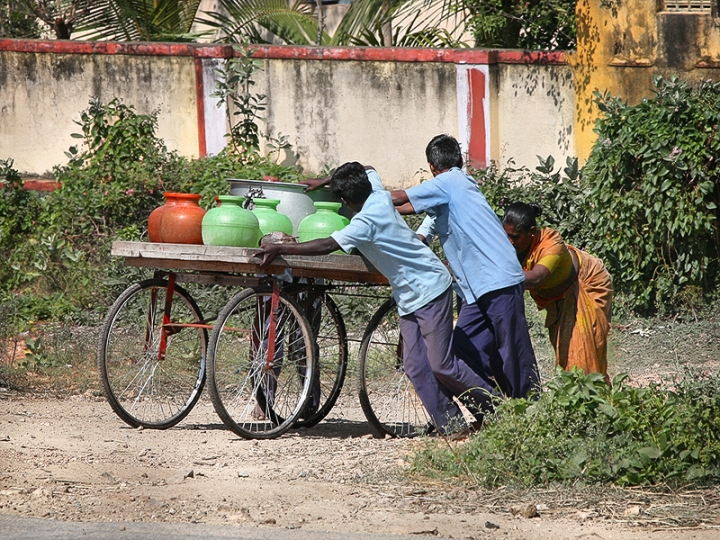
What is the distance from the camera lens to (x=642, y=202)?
8.77 meters

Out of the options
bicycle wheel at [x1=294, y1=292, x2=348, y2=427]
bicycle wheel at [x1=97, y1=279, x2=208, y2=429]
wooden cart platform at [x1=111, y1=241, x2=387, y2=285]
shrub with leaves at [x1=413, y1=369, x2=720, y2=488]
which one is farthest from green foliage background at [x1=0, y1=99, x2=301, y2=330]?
shrub with leaves at [x1=413, y1=369, x2=720, y2=488]

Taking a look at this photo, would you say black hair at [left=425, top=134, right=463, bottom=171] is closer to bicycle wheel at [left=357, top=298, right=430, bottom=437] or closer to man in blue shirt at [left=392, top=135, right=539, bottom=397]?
man in blue shirt at [left=392, top=135, right=539, bottom=397]

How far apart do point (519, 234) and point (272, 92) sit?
535 cm

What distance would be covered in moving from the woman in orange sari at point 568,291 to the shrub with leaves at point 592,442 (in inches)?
37.3

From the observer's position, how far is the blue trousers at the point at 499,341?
229 inches

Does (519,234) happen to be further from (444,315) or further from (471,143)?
(471,143)

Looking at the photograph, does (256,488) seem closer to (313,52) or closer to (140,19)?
(313,52)

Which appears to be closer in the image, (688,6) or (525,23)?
(688,6)

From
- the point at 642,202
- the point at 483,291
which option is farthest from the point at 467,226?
the point at 642,202

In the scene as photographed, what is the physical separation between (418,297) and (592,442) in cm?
133

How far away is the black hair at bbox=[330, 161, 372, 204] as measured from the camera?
18.8 ft

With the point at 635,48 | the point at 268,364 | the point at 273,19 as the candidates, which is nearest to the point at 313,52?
the point at 273,19

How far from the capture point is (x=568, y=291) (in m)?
6.09

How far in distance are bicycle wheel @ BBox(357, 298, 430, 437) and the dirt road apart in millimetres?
190
